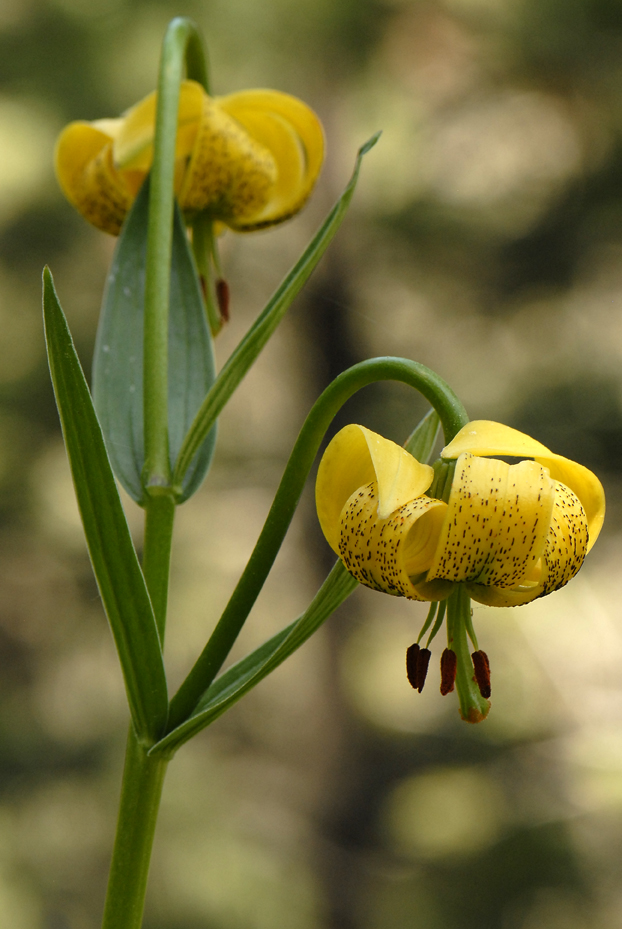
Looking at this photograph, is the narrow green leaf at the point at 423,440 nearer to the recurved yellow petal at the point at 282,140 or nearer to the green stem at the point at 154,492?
the green stem at the point at 154,492

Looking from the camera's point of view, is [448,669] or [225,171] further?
[225,171]

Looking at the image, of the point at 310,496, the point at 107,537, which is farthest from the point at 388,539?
the point at 310,496

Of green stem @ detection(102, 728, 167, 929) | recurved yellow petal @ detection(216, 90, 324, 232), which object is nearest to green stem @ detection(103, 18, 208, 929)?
green stem @ detection(102, 728, 167, 929)

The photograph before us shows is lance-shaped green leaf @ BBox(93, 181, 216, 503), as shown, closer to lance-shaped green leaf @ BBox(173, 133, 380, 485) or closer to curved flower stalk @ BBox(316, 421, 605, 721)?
lance-shaped green leaf @ BBox(173, 133, 380, 485)

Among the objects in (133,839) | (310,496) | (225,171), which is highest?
(225,171)

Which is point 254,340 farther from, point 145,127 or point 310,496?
point 310,496

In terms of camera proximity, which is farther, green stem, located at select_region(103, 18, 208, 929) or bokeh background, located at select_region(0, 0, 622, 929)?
bokeh background, located at select_region(0, 0, 622, 929)
